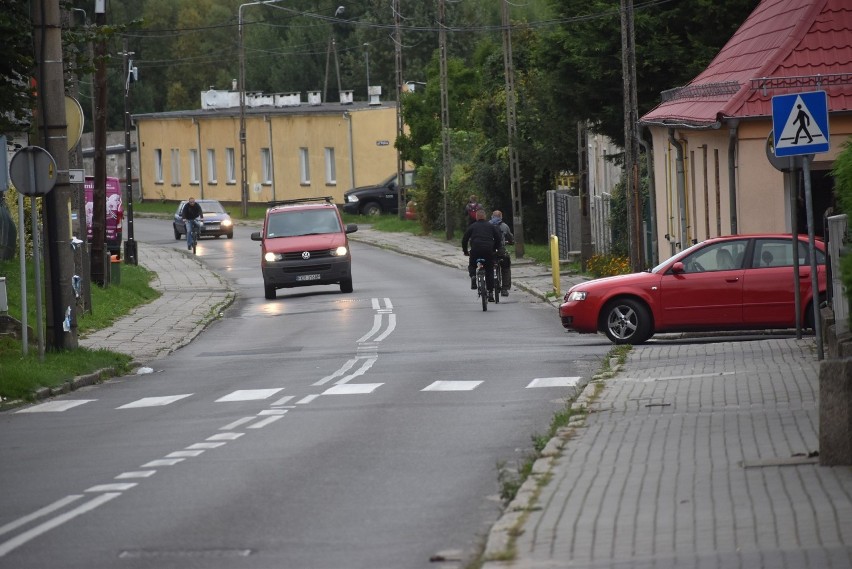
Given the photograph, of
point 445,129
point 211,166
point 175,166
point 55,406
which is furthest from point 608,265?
point 175,166

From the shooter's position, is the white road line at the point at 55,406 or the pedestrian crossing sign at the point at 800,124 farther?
the white road line at the point at 55,406

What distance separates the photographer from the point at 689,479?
9625 millimetres

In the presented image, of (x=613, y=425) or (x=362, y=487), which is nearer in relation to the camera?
(x=362, y=487)

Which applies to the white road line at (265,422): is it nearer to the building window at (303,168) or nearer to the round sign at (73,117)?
the round sign at (73,117)

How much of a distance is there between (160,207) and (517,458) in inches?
3081

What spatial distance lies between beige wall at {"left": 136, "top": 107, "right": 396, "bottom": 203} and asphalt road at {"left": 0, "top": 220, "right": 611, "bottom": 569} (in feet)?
169

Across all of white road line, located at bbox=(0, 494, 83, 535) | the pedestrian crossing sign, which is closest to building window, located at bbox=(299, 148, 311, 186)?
the pedestrian crossing sign

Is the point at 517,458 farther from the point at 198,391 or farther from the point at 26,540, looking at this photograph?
the point at 198,391

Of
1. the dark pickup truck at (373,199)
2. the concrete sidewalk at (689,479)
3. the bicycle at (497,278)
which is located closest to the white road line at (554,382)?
the concrete sidewalk at (689,479)

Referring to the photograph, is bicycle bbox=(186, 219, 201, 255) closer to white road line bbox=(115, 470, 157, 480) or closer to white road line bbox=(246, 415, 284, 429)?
white road line bbox=(246, 415, 284, 429)

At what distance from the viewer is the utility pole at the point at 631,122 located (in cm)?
2823

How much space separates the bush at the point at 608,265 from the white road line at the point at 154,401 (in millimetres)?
17623

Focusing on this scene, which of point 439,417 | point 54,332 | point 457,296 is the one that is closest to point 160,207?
point 457,296

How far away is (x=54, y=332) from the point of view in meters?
20.5
